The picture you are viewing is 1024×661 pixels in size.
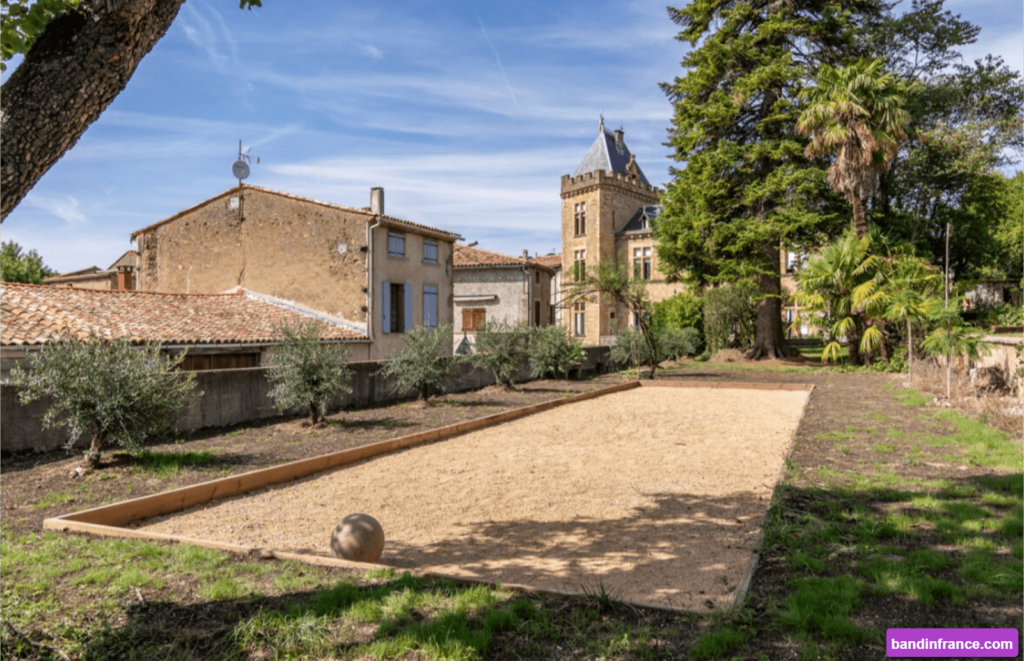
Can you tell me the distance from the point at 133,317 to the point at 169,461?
948 centimetres

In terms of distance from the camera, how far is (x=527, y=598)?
4223 millimetres

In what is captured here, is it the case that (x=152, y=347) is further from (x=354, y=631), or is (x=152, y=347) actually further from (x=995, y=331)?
(x=995, y=331)

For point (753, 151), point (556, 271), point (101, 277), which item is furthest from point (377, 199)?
point (556, 271)

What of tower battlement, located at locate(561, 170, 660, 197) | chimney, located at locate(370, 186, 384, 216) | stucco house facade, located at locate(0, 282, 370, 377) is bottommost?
stucco house facade, located at locate(0, 282, 370, 377)

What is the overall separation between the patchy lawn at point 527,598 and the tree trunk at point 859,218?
18.7m

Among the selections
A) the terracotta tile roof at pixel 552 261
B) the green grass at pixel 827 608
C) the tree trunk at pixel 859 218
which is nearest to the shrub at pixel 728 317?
the tree trunk at pixel 859 218

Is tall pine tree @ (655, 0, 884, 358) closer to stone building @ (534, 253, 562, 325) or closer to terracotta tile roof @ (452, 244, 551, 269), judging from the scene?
terracotta tile roof @ (452, 244, 551, 269)

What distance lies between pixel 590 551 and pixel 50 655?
3.75m

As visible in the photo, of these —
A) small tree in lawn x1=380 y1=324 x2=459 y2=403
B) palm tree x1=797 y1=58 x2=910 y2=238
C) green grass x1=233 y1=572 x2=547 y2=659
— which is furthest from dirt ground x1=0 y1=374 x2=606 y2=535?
palm tree x1=797 y1=58 x2=910 y2=238

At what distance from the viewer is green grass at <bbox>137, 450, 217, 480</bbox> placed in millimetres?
8302

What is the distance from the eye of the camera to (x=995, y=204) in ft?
98.1

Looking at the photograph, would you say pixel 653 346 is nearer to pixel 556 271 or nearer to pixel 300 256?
pixel 300 256

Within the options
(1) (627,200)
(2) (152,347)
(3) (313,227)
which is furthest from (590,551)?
(1) (627,200)

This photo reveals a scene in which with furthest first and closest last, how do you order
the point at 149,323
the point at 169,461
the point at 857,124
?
the point at 857,124
the point at 149,323
the point at 169,461
